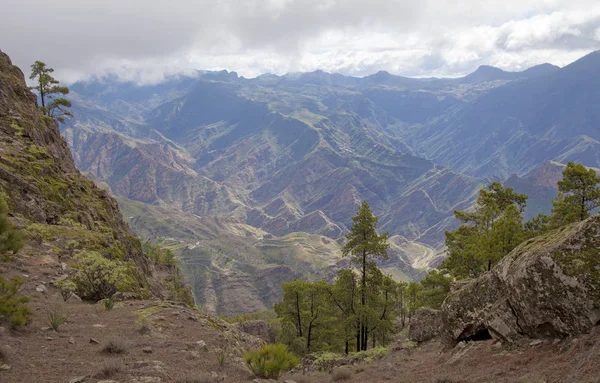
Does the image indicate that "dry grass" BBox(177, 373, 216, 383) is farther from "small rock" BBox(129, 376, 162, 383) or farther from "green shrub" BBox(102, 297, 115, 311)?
"green shrub" BBox(102, 297, 115, 311)

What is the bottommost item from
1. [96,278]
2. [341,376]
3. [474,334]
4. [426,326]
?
[341,376]

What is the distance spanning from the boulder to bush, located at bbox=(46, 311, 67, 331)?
2119 centimetres

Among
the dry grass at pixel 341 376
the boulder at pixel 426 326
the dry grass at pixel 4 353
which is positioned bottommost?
the dry grass at pixel 341 376

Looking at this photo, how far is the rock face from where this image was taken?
1258 cm

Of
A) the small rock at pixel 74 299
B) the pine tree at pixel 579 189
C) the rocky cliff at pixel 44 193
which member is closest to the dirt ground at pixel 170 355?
the small rock at pixel 74 299

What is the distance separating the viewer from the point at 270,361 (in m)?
14.9

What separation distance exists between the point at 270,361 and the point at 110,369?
5.77m

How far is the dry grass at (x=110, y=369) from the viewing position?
1268cm

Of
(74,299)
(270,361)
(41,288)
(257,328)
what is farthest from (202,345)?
(257,328)

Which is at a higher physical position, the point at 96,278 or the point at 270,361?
the point at 96,278

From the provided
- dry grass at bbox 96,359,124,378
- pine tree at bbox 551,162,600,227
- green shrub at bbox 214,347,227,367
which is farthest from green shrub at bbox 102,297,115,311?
pine tree at bbox 551,162,600,227

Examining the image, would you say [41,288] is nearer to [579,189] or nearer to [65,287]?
[65,287]

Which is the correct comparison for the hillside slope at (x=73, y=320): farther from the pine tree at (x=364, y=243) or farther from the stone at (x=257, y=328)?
the stone at (x=257, y=328)

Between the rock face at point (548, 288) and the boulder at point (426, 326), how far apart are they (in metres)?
7.82
